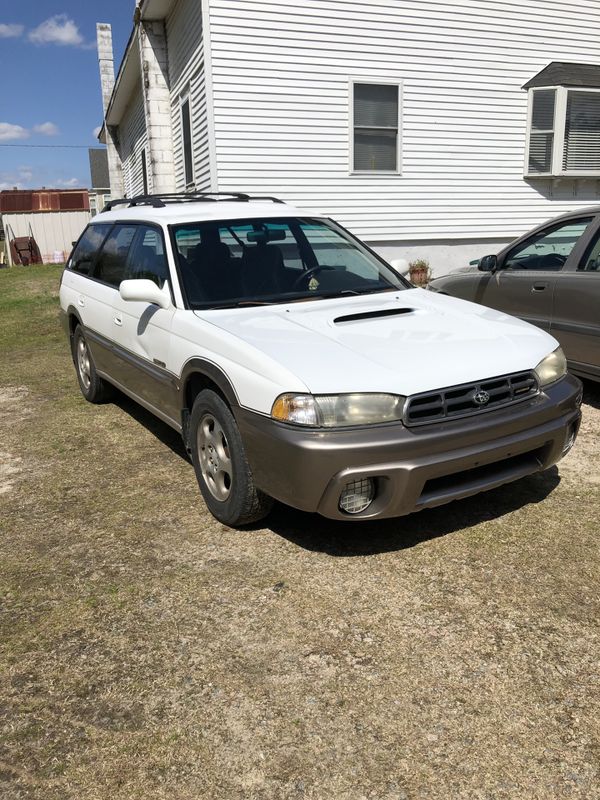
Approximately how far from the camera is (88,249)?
596 cm

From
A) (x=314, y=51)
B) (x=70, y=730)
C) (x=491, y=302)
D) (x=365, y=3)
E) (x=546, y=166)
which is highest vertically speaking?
(x=365, y=3)

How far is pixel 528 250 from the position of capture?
629cm

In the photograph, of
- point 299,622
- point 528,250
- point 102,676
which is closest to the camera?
point 102,676

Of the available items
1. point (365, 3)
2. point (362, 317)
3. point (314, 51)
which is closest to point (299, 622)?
point (362, 317)

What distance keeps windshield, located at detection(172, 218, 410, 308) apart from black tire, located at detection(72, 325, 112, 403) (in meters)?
2.06

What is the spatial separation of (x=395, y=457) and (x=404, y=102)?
10098mm

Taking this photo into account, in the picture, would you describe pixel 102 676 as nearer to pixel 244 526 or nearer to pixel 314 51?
pixel 244 526

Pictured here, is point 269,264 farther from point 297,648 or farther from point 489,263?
point 489,263

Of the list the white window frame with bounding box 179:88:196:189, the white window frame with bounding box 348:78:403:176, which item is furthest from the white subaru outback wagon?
the white window frame with bounding box 179:88:196:189

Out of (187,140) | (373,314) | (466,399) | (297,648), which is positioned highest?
(187,140)

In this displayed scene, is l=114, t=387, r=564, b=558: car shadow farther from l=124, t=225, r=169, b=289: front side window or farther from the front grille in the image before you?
l=124, t=225, r=169, b=289: front side window

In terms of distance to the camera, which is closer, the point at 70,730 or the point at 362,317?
the point at 70,730

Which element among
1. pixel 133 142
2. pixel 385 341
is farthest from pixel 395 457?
pixel 133 142

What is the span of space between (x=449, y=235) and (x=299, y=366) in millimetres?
10167
